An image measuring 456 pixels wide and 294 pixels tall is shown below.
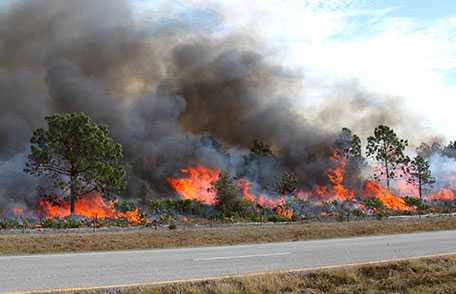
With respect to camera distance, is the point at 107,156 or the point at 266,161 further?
the point at 266,161

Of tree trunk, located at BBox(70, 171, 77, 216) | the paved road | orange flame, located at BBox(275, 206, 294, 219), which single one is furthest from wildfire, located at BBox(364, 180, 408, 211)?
the paved road

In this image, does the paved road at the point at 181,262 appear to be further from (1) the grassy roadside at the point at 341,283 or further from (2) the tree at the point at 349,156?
(2) the tree at the point at 349,156

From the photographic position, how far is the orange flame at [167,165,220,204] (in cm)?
4134

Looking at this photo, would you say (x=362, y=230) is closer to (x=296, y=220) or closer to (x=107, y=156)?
(x=296, y=220)

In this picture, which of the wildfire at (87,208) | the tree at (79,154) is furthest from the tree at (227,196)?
the tree at (79,154)

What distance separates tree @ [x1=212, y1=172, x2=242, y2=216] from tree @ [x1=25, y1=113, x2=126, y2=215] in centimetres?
662

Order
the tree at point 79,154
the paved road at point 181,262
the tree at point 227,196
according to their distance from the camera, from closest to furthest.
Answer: the paved road at point 181,262 → the tree at point 79,154 → the tree at point 227,196

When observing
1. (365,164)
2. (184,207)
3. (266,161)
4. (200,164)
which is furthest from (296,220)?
(365,164)

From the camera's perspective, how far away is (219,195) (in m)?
35.0

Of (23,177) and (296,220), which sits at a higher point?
(23,177)

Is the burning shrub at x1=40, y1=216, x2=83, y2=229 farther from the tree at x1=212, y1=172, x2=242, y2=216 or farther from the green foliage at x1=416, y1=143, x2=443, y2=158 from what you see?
the green foliage at x1=416, y1=143, x2=443, y2=158

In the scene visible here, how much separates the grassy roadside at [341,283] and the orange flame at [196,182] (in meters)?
28.6

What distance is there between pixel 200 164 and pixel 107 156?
623 inches

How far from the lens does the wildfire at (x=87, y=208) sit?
33750 mm
